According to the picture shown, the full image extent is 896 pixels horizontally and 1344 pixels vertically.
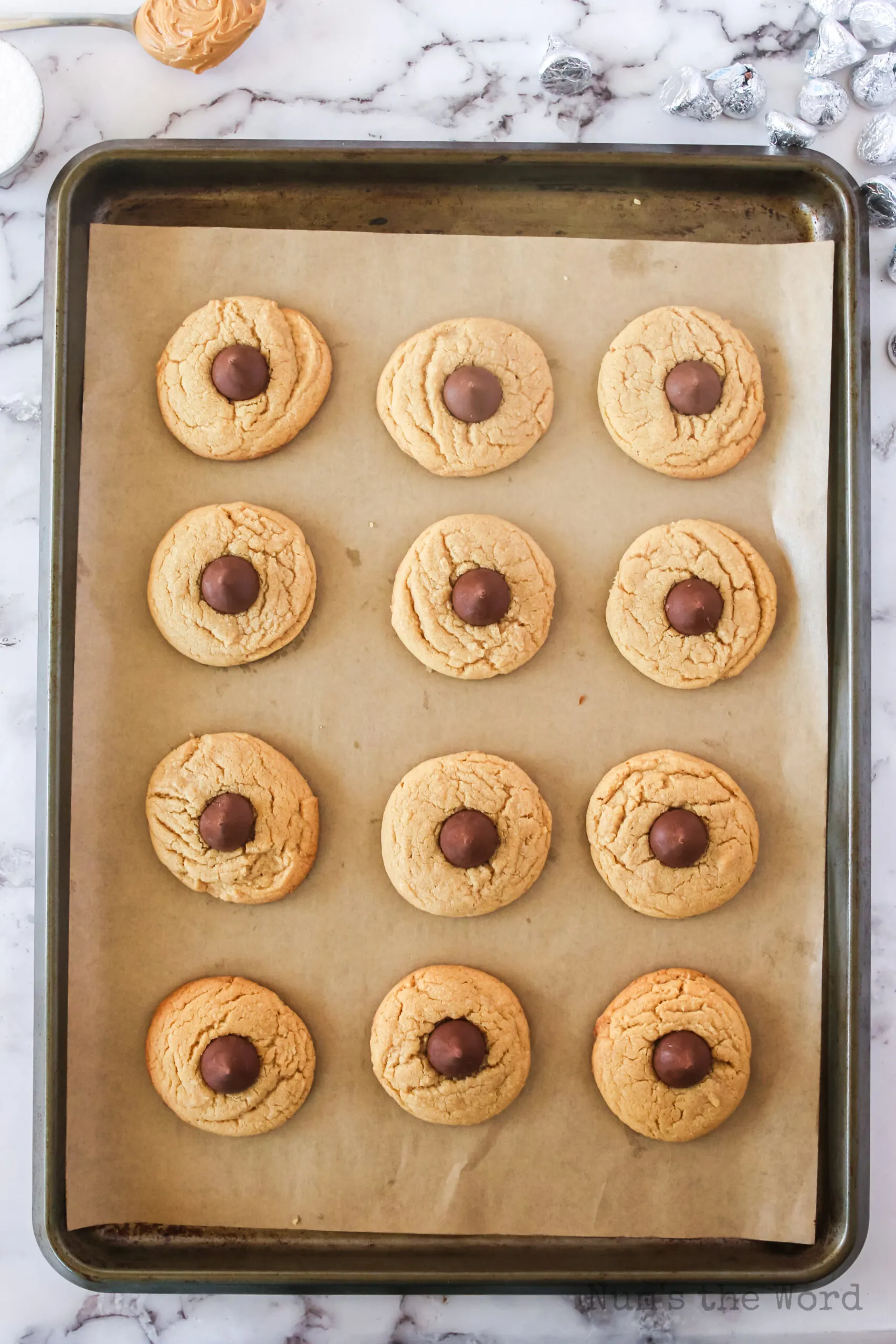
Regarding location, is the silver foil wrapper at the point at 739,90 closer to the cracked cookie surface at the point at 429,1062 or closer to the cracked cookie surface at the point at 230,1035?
the cracked cookie surface at the point at 429,1062

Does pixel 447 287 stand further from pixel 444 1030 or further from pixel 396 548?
pixel 444 1030

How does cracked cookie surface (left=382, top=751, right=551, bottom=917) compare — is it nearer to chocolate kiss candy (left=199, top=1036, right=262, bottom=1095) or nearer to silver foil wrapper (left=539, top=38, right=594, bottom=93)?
chocolate kiss candy (left=199, top=1036, right=262, bottom=1095)

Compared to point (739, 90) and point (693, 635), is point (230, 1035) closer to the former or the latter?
point (693, 635)

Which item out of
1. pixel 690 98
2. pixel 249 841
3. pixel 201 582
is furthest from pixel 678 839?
pixel 690 98

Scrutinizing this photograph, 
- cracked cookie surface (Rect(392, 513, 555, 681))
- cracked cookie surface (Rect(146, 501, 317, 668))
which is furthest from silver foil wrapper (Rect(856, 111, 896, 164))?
cracked cookie surface (Rect(146, 501, 317, 668))

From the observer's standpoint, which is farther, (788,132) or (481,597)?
(788,132)
